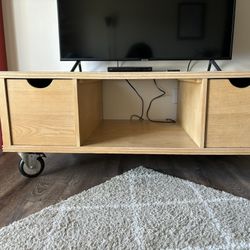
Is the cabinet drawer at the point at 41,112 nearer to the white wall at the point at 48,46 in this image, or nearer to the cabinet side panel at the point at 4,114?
the cabinet side panel at the point at 4,114

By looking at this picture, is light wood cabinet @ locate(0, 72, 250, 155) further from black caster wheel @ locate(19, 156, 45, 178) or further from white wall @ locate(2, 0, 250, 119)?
white wall @ locate(2, 0, 250, 119)

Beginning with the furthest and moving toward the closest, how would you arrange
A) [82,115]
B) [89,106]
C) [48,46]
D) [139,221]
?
[48,46]
[89,106]
[82,115]
[139,221]

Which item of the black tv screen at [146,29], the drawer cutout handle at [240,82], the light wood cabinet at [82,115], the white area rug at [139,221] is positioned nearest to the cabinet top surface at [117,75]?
the light wood cabinet at [82,115]

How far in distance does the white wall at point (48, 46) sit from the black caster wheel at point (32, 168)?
1.90 feet

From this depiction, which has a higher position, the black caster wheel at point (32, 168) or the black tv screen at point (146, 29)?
the black tv screen at point (146, 29)

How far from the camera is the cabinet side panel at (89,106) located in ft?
3.43

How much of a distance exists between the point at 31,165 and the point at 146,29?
0.81 m

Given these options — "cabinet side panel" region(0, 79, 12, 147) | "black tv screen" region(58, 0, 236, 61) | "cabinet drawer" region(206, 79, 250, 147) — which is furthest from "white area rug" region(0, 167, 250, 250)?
"black tv screen" region(58, 0, 236, 61)

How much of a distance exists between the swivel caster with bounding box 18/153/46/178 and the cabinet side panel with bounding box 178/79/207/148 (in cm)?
68

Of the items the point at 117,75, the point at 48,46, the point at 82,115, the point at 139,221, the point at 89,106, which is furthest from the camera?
the point at 48,46

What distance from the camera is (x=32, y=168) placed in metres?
1.12

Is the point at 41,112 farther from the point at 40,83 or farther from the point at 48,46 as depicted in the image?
the point at 48,46

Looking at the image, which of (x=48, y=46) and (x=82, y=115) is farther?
(x=48, y=46)

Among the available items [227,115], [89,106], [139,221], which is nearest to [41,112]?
[89,106]
